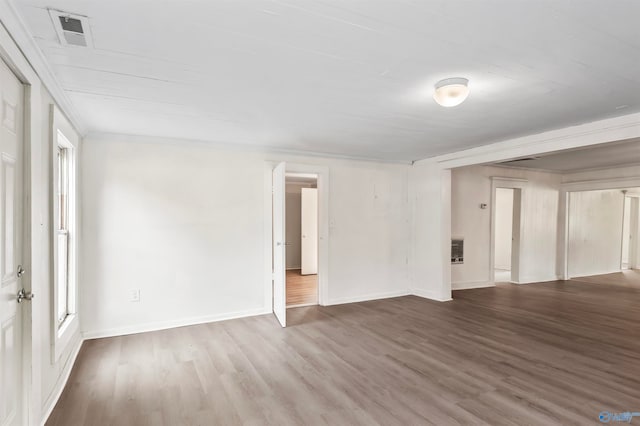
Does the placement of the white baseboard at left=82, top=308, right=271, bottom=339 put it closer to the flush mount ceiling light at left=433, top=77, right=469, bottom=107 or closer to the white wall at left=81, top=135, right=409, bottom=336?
the white wall at left=81, top=135, right=409, bottom=336

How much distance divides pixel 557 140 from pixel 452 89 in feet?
7.40

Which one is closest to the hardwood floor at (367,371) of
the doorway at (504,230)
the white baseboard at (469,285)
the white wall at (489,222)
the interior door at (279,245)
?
the interior door at (279,245)

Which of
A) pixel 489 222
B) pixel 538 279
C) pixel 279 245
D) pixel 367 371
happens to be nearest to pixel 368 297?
pixel 279 245

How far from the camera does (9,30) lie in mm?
1674

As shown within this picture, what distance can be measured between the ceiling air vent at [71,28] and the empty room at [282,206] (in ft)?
0.04

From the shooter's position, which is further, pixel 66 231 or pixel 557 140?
pixel 557 140

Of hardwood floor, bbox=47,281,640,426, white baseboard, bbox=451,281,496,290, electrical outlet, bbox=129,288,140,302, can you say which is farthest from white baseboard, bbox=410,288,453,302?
electrical outlet, bbox=129,288,140,302

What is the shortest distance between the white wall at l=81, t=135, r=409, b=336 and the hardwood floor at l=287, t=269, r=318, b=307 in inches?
21.2

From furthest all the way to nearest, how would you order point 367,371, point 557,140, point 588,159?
point 588,159 < point 557,140 < point 367,371

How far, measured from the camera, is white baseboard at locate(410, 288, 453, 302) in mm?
5465

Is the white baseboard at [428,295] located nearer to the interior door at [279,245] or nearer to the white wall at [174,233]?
the white wall at [174,233]

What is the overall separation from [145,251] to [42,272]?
1.83 m

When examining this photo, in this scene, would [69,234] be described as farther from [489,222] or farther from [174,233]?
[489,222]

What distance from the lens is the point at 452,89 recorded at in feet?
7.93
